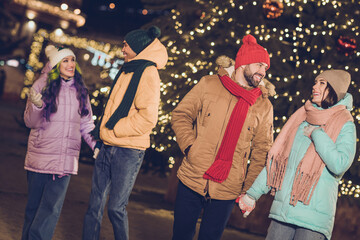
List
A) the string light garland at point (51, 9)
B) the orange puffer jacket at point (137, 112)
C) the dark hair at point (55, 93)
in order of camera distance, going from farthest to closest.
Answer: the string light garland at point (51, 9) < the dark hair at point (55, 93) < the orange puffer jacket at point (137, 112)

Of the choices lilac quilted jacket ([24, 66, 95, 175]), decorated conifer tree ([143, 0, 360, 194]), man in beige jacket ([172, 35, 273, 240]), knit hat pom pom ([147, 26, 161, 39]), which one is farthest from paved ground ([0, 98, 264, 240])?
knit hat pom pom ([147, 26, 161, 39])

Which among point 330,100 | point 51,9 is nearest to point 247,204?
point 330,100

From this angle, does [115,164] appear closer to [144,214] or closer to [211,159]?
[211,159]

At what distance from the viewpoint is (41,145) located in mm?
5359

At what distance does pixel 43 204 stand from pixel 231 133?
1868mm

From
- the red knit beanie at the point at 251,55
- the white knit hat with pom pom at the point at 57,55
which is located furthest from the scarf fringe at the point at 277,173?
the white knit hat with pom pom at the point at 57,55

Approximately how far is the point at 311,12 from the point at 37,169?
5.35 meters

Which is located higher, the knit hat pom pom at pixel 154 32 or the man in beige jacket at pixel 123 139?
the knit hat pom pom at pixel 154 32

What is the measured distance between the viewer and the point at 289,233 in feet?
14.3

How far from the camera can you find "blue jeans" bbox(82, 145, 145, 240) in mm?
4992

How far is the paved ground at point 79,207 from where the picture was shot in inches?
278

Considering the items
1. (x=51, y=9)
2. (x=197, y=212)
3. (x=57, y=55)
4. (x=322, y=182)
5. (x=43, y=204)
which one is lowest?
(x=43, y=204)

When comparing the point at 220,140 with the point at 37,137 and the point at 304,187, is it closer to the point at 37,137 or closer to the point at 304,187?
the point at 304,187

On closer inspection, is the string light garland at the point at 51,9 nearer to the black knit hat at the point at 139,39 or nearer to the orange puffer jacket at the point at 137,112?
the black knit hat at the point at 139,39
